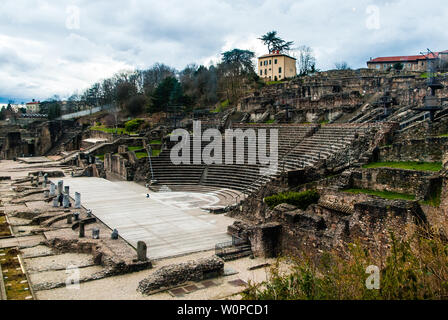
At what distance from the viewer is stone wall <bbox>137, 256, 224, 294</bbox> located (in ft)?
38.8

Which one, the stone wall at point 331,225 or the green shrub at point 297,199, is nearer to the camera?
the stone wall at point 331,225

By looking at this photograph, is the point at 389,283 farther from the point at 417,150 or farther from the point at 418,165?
the point at 417,150

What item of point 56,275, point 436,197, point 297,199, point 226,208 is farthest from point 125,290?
point 226,208

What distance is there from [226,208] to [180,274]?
35.1 feet

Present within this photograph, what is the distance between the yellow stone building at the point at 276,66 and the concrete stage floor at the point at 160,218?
51287mm

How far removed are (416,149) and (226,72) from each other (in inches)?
2361

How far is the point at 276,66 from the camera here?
7525 centimetres

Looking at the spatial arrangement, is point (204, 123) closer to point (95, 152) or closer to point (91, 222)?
point (95, 152)

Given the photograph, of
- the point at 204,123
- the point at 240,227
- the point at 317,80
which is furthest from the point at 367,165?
the point at 317,80

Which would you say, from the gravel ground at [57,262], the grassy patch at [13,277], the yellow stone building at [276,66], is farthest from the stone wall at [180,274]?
the yellow stone building at [276,66]

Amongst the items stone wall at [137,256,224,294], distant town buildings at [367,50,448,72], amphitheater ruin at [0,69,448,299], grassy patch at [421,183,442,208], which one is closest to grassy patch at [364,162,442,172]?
amphitheater ruin at [0,69,448,299]

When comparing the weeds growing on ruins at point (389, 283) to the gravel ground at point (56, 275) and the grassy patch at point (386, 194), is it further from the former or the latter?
the gravel ground at point (56, 275)

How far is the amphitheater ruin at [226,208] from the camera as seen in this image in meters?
12.6

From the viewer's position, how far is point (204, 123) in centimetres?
4400
